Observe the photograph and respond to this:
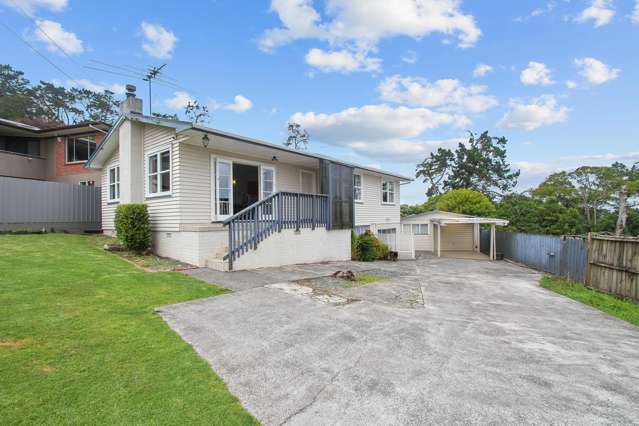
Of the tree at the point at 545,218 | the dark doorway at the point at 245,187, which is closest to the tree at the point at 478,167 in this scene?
the tree at the point at 545,218

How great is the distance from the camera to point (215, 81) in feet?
52.2

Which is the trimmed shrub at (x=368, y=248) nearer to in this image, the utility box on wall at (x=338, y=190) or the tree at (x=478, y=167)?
the utility box on wall at (x=338, y=190)

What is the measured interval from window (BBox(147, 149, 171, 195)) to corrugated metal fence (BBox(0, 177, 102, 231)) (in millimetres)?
6424

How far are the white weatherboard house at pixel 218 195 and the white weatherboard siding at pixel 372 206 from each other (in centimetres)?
268

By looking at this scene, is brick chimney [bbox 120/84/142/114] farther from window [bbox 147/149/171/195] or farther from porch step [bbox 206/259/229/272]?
porch step [bbox 206/259/229/272]

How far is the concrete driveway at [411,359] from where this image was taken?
2.46 metres

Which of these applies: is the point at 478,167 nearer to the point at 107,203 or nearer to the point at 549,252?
the point at 549,252

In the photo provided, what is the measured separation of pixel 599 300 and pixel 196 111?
115ft

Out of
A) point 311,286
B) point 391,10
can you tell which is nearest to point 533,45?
point 391,10

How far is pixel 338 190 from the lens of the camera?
38.7 ft

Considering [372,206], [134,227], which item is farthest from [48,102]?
[372,206]

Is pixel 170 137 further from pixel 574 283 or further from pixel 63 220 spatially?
pixel 574 283

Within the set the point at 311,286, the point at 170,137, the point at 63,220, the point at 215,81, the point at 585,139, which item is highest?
the point at 215,81

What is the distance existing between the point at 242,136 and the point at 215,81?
8.85 m
